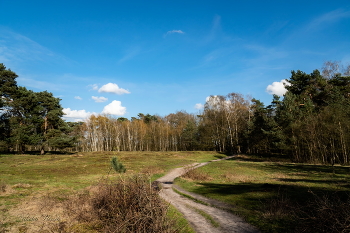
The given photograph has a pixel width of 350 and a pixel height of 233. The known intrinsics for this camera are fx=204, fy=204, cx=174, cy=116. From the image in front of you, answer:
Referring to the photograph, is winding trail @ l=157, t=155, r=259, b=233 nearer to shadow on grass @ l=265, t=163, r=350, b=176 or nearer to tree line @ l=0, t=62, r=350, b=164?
shadow on grass @ l=265, t=163, r=350, b=176

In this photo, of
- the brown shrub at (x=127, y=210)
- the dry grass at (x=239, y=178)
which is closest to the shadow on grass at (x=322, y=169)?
the dry grass at (x=239, y=178)

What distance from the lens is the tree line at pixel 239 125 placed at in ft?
126

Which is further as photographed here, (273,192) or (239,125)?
(239,125)

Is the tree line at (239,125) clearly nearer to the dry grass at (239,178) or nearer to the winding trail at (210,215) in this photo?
the dry grass at (239,178)

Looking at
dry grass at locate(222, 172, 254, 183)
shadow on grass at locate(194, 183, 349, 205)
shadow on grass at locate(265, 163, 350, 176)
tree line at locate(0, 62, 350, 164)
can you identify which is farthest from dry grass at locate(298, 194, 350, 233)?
A: tree line at locate(0, 62, 350, 164)

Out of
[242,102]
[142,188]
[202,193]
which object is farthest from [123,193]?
[242,102]

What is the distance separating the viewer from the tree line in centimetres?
3853

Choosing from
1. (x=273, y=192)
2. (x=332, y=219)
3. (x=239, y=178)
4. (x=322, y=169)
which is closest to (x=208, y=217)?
A: (x=332, y=219)

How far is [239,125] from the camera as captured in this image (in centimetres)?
7056

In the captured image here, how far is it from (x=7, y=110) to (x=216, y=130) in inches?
2483

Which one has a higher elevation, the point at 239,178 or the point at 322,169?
the point at 239,178

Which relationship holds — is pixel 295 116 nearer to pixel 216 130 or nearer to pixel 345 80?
pixel 345 80

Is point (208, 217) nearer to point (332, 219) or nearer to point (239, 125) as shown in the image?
point (332, 219)

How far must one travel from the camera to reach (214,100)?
74.1m
